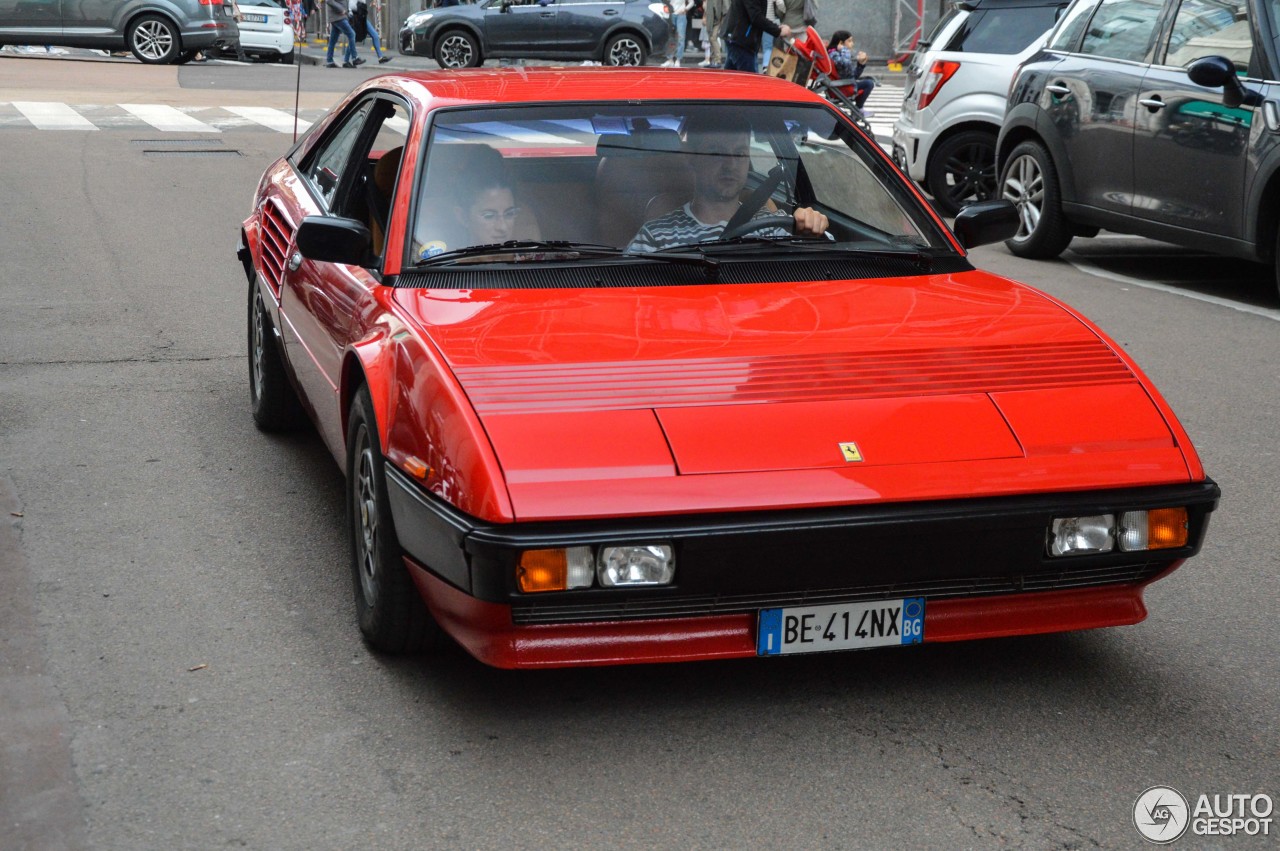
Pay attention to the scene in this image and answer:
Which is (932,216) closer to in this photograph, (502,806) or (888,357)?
(888,357)

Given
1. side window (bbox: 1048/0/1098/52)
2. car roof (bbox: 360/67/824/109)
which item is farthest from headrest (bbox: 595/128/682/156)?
side window (bbox: 1048/0/1098/52)

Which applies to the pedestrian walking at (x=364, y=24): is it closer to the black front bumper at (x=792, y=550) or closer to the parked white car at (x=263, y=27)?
the parked white car at (x=263, y=27)

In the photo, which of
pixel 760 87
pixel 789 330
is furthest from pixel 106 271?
pixel 789 330

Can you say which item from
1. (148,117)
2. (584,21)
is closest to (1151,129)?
(148,117)

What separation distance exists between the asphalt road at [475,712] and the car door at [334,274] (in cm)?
51

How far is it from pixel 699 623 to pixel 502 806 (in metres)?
0.57

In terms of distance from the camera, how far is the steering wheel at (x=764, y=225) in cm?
459

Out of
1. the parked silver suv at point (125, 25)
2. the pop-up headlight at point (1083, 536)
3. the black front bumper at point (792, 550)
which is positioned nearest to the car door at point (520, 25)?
the parked silver suv at point (125, 25)

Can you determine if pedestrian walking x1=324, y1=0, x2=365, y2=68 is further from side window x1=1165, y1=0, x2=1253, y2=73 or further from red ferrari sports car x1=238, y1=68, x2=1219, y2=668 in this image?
red ferrari sports car x1=238, y1=68, x2=1219, y2=668

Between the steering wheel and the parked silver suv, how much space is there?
71.9ft

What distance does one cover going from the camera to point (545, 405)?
347 cm

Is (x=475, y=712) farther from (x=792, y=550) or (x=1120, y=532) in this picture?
(x=1120, y=532)

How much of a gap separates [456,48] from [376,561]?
78.3ft

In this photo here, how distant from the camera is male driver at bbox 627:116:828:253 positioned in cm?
454
